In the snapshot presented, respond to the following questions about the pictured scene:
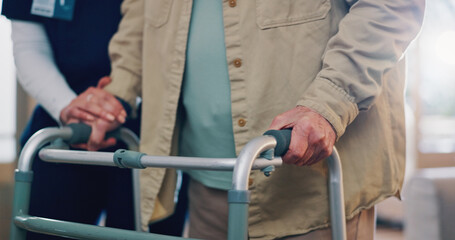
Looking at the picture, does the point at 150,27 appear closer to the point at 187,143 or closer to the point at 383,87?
the point at 187,143

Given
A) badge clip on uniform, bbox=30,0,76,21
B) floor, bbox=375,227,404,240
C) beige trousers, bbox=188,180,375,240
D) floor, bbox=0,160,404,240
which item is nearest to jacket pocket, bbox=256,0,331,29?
beige trousers, bbox=188,180,375,240

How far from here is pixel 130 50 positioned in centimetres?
135

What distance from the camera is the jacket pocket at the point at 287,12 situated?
1042 millimetres

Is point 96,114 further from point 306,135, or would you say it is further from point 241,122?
point 306,135

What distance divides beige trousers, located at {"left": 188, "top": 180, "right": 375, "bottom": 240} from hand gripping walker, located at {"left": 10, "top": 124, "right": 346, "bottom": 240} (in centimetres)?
9

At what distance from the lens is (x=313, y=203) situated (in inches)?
41.9

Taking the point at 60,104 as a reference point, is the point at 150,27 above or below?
above

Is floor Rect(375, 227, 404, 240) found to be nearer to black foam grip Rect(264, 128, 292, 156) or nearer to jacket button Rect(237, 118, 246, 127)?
jacket button Rect(237, 118, 246, 127)

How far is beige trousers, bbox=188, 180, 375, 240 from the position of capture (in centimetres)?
108

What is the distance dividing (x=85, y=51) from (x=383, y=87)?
2.57ft

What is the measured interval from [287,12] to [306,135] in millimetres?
301

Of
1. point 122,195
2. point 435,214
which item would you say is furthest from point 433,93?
point 122,195

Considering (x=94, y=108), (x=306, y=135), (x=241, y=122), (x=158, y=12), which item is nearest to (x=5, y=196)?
(x=94, y=108)

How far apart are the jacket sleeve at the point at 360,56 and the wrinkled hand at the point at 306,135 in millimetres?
22
